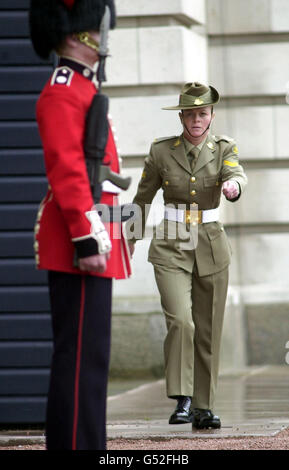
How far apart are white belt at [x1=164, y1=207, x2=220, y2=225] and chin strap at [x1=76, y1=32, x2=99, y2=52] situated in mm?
2409

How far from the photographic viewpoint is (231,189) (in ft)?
20.3

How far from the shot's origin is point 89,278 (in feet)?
14.0

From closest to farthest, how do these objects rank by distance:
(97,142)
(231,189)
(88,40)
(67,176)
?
(67,176) → (97,142) → (88,40) → (231,189)

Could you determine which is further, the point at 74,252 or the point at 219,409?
the point at 219,409

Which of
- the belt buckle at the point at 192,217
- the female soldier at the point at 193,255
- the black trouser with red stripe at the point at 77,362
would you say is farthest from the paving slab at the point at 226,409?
the black trouser with red stripe at the point at 77,362

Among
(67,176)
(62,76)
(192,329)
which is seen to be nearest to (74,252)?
(67,176)

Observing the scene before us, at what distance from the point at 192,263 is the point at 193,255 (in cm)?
5

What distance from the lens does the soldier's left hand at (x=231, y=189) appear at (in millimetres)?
6156

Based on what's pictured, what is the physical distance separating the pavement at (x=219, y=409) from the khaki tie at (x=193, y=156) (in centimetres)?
142

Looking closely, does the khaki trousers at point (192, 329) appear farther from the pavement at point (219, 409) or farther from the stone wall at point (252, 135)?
the stone wall at point (252, 135)

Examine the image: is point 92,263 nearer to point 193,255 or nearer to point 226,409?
point 193,255

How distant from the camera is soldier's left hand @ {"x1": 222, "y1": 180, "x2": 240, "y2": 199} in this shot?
6.16 meters
